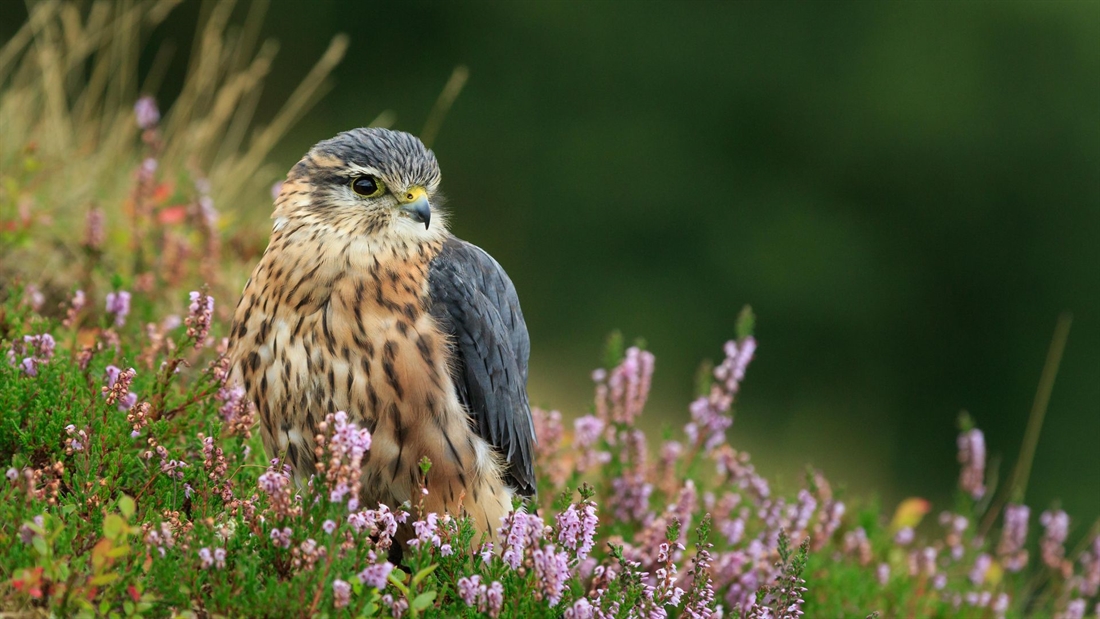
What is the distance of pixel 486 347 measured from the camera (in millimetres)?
3260

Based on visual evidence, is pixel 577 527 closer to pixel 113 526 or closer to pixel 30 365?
pixel 113 526

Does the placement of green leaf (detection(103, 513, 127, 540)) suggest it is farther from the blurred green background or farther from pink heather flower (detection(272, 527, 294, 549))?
the blurred green background

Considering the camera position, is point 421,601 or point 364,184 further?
point 364,184

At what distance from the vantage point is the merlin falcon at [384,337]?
3.00m

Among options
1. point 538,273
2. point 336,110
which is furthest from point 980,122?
point 336,110

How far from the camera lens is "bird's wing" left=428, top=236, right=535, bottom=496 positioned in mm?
3217

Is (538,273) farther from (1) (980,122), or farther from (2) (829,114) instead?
(1) (980,122)

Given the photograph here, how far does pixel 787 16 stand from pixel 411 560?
11.2m

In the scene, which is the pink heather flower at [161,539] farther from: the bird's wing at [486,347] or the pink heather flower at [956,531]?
the pink heather flower at [956,531]

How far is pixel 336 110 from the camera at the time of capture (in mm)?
12484

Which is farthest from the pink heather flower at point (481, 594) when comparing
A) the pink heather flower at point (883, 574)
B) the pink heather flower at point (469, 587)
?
the pink heather flower at point (883, 574)

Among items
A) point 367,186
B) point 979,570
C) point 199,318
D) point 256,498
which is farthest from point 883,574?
point 199,318

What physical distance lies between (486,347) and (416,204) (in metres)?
0.42

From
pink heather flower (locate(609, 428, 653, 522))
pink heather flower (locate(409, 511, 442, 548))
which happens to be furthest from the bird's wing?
pink heather flower (locate(409, 511, 442, 548))
